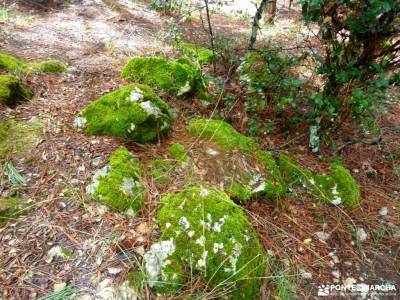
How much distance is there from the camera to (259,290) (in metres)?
2.09

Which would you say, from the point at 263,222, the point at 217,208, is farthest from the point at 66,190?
the point at 263,222

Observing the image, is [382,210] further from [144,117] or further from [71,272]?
[71,272]

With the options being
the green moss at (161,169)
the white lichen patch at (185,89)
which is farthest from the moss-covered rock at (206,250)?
the white lichen patch at (185,89)

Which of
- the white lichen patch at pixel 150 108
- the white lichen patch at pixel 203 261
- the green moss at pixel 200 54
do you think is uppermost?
the green moss at pixel 200 54

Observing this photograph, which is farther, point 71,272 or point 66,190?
point 66,190

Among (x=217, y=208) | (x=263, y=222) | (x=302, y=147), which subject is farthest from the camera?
(x=302, y=147)

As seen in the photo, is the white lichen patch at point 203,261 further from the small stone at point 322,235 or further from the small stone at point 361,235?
the small stone at point 361,235

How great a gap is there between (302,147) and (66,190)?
2.39m

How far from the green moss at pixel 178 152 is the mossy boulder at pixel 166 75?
2.91 feet

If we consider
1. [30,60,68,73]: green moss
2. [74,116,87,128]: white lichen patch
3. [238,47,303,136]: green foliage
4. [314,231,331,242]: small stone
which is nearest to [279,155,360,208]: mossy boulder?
[314,231,331,242]: small stone

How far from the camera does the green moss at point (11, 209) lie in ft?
7.03

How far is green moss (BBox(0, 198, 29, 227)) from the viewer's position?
214cm

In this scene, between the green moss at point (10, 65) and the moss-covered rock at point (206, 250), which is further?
the green moss at point (10, 65)

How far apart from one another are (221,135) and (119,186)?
43.7 inches
